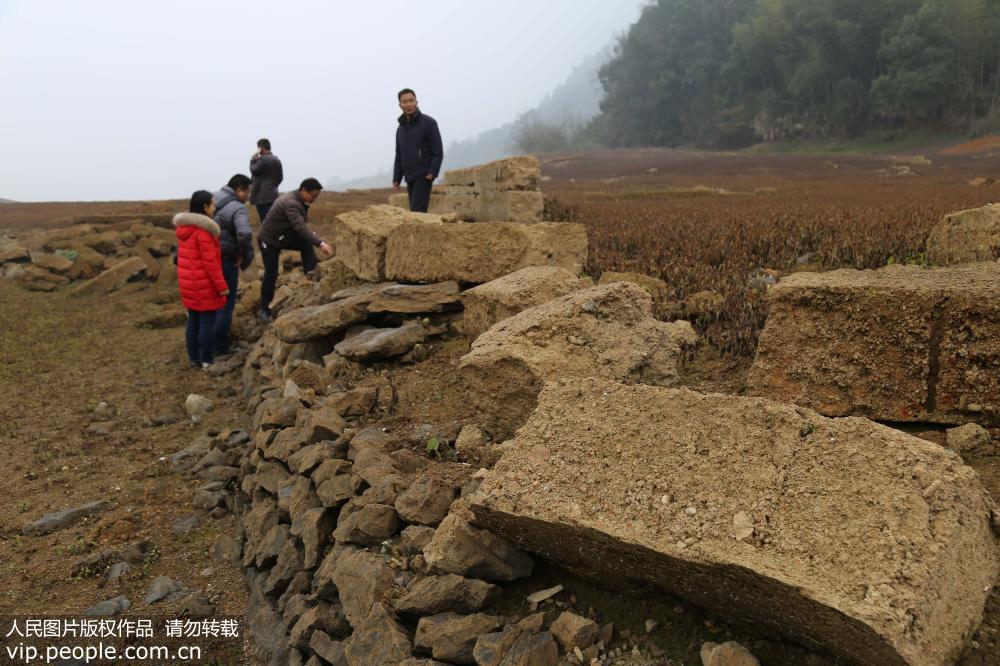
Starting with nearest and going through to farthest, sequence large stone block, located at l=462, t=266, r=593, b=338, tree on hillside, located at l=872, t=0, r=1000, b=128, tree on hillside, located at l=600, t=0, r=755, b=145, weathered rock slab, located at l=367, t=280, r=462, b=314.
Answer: large stone block, located at l=462, t=266, r=593, b=338
weathered rock slab, located at l=367, t=280, r=462, b=314
tree on hillside, located at l=872, t=0, r=1000, b=128
tree on hillside, located at l=600, t=0, r=755, b=145

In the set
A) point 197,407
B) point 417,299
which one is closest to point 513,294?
point 417,299

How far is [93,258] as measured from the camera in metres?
13.2

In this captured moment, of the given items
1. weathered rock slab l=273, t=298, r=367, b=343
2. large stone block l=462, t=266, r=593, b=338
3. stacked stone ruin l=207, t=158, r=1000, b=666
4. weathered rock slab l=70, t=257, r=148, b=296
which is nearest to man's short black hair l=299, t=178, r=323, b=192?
weathered rock slab l=273, t=298, r=367, b=343

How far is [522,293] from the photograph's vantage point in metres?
4.48

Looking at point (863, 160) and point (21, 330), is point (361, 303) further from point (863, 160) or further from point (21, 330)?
point (863, 160)

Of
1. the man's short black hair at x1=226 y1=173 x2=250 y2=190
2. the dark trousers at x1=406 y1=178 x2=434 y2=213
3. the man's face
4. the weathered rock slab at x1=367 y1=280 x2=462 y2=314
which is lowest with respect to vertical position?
the weathered rock slab at x1=367 y1=280 x2=462 y2=314

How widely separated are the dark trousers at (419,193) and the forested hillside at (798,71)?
43185 millimetres

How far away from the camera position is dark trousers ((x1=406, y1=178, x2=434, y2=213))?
839 centimetres

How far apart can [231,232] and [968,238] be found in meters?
6.84

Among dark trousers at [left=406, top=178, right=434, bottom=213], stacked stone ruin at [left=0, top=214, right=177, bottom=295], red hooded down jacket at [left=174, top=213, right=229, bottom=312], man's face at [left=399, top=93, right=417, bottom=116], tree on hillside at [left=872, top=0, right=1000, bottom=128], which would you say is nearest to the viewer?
red hooded down jacket at [left=174, top=213, right=229, bottom=312]

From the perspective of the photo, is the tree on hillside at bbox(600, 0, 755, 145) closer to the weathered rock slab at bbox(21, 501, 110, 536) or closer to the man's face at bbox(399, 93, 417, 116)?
the man's face at bbox(399, 93, 417, 116)

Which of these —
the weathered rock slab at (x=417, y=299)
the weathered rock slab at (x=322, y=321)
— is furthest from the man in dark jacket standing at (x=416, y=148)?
the weathered rock slab at (x=417, y=299)

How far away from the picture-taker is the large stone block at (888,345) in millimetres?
2605

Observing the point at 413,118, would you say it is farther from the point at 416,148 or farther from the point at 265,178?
the point at 265,178
